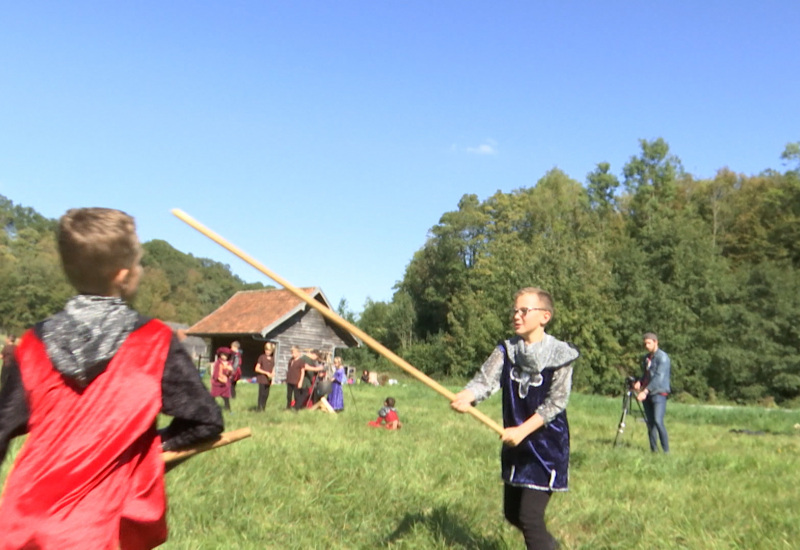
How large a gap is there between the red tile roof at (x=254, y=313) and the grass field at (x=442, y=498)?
27.1 metres

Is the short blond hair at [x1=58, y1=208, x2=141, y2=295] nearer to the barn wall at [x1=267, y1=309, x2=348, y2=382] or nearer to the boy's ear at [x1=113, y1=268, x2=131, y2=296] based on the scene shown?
the boy's ear at [x1=113, y1=268, x2=131, y2=296]

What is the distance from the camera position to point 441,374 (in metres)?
51.3

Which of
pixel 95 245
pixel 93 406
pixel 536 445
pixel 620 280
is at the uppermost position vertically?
pixel 620 280

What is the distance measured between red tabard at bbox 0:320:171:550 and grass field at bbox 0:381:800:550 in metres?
2.93

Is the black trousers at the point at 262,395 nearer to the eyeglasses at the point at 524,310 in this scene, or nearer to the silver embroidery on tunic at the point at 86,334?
the eyeglasses at the point at 524,310

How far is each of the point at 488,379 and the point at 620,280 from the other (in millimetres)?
43202

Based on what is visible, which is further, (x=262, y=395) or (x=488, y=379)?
(x=262, y=395)

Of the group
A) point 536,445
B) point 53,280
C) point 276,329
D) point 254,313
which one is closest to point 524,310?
point 536,445

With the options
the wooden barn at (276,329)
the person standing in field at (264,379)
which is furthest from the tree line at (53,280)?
the person standing in field at (264,379)

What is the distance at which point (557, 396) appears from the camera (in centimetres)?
450

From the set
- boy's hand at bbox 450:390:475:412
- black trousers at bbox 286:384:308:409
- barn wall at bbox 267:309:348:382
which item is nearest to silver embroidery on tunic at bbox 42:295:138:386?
boy's hand at bbox 450:390:475:412

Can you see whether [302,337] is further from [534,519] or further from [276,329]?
[534,519]

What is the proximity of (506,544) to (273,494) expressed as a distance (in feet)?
6.84

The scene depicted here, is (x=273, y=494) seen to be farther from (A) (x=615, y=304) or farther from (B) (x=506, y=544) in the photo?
(A) (x=615, y=304)
